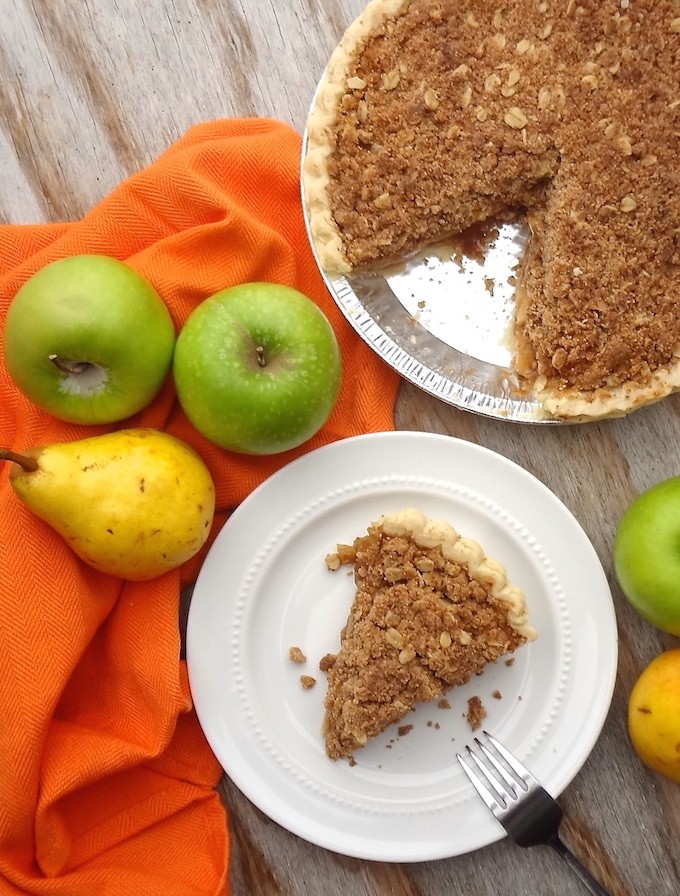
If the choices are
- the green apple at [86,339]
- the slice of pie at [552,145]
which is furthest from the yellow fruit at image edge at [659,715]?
the green apple at [86,339]

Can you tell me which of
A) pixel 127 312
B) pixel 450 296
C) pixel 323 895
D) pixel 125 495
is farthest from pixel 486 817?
pixel 127 312

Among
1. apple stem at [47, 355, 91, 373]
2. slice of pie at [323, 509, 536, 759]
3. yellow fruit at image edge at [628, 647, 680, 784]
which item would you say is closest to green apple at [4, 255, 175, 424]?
apple stem at [47, 355, 91, 373]

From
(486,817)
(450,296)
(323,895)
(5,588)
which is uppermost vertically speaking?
(450,296)

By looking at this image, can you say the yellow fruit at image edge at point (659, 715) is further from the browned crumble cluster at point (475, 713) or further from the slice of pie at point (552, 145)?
the slice of pie at point (552, 145)

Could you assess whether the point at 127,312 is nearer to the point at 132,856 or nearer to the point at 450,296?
the point at 450,296

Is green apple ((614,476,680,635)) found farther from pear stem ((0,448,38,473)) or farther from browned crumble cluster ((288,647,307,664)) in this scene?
pear stem ((0,448,38,473))
